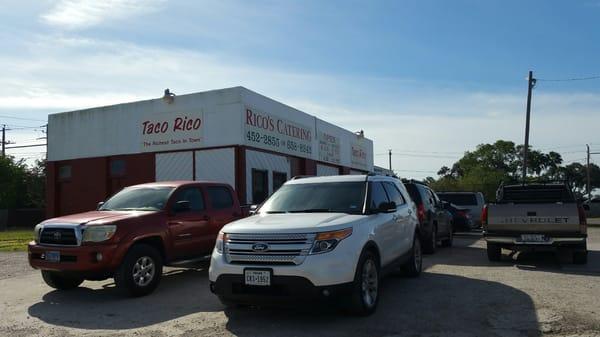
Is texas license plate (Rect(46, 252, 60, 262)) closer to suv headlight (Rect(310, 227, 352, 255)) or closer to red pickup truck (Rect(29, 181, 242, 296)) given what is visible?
red pickup truck (Rect(29, 181, 242, 296))

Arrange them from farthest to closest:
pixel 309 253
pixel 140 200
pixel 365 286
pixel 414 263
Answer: pixel 140 200 → pixel 414 263 → pixel 365 286 → pixel 309 253

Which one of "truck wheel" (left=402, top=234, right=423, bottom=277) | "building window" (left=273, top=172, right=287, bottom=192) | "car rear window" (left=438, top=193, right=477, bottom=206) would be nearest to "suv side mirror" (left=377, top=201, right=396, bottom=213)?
"truck wheel" (left=402, top=234, right=423, bottom=277)

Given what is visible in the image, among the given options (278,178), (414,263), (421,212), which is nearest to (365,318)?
→ (414,263)

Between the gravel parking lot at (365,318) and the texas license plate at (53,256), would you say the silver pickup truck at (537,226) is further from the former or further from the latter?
the texas license plate at (53,256)

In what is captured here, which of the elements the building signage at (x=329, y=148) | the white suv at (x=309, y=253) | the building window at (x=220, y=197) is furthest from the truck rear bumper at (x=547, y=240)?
the building signage at (x=329, y=148)

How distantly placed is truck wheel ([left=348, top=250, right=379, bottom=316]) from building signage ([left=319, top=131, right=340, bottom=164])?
63.3 ft

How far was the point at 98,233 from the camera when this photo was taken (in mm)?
8133

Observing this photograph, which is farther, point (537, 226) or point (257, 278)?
point (537, 226)

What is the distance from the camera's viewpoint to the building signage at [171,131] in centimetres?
1972

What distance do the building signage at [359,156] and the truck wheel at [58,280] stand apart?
2287cm

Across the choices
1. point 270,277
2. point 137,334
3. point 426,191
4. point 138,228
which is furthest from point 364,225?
point 426,191

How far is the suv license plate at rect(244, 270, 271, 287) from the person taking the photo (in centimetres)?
613

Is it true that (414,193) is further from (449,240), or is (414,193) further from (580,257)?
(580,257)

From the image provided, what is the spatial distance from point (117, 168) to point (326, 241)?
1721 cm
